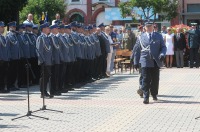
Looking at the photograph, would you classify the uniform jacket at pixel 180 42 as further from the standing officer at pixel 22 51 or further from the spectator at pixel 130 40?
the standing officer at pixel 22 51

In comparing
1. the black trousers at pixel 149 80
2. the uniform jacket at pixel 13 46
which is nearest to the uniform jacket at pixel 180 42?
the uniform jacket at pixel 13 46

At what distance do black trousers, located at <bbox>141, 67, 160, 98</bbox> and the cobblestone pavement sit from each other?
13.5 inches

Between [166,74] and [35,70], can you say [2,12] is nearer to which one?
[35,70]

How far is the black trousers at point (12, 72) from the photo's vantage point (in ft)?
59.4

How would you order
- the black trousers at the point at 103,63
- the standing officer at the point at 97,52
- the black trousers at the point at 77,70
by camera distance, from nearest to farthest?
the black trousers at the point at 77,70
the standing officer at the point at 97,52
the black trousers at the point at 103,63

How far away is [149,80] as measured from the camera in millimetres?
14812

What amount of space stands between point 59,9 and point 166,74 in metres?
31.1

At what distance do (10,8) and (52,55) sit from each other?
7.23m

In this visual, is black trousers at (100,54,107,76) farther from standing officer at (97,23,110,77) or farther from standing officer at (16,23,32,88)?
standing officer at (16,23,32,88)

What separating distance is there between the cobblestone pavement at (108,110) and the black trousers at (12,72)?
53 cm

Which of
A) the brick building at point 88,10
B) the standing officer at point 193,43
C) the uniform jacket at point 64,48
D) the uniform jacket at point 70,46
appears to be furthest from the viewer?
the brick building at point 88,10

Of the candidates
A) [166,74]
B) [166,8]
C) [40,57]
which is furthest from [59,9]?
[40,57]

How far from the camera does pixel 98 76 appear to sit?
22.0 m

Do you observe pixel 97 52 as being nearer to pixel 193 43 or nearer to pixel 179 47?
pixel 179 47
